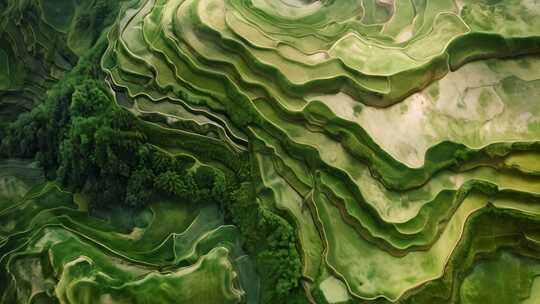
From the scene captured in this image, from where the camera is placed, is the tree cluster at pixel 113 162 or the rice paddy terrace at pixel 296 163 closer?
the rice paddy terrace at pixel 296 163

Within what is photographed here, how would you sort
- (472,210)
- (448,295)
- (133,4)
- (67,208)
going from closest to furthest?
(448,295), (472,210), (67,208), (133,4)

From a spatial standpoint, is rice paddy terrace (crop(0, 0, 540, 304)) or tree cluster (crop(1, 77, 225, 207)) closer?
rice paddy terrace (crop(0, 0, 540, 304))

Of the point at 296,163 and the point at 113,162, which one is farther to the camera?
the point at 113,162

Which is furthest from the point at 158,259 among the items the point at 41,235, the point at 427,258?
the point at 427,258

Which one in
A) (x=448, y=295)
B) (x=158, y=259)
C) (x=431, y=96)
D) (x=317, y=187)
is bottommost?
(x=158, y=259)

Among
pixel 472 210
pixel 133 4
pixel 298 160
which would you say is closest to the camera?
pixel 472 210

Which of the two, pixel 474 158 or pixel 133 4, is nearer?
pixel 474 158

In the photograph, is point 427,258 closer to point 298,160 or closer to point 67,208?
point 298,160

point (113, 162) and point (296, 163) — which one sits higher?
point (296, 163)
